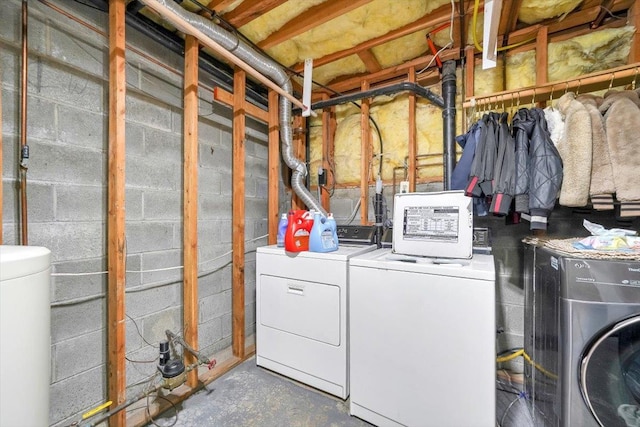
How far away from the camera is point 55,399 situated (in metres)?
1.23

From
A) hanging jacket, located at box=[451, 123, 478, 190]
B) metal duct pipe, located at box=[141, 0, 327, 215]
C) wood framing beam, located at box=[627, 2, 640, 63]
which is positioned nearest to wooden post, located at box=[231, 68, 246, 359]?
metal duct pipe, located at box=[141, 0, 327, 215]

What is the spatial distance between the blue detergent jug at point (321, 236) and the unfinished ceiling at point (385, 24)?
1309mm

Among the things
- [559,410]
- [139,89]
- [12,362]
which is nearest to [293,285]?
[12,362]

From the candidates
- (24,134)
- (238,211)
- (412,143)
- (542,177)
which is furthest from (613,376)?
(24,134)

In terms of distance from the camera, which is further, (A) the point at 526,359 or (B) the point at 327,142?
(B) the point at 327,142

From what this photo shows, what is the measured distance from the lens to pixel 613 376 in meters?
0.98

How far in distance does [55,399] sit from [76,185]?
1024 millimetres

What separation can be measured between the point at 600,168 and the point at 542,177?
22cm

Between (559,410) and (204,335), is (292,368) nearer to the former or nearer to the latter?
(204,335)

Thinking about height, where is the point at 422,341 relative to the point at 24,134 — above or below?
below

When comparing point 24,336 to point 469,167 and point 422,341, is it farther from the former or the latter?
point 469,167

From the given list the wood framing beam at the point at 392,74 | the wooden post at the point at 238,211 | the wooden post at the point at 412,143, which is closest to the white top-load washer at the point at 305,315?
the wooden post at the point at 238,211

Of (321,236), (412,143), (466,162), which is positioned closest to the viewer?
(466,162)

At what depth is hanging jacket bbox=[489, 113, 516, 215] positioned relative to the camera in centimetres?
144
